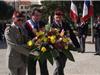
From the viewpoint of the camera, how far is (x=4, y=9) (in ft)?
229

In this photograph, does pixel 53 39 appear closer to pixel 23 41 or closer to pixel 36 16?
pixel 23 41

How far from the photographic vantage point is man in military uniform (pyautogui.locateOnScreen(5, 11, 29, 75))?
6.89 m

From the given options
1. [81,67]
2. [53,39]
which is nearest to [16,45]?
[53,39]

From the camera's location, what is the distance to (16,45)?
6.89 m

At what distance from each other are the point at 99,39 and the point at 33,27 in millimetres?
9226

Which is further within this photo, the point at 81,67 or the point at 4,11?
the point at 4,11

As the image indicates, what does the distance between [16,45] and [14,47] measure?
0.05 meters

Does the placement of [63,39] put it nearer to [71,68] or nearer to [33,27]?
[33,27]

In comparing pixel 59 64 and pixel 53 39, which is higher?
pixel 53 39

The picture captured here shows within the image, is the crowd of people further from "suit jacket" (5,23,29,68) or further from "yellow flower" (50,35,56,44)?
"yellow flower" (50,35,56,44)

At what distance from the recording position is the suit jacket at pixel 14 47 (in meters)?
6.89

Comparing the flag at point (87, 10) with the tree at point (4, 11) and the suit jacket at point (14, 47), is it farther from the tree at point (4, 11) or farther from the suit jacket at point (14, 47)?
the tree at point (4, 11)

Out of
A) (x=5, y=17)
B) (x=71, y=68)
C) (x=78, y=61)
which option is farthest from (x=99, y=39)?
(x=5, y=17)

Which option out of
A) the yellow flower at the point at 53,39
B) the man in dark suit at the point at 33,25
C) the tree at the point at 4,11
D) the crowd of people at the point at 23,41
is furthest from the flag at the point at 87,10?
the tree at the point at 4,11
